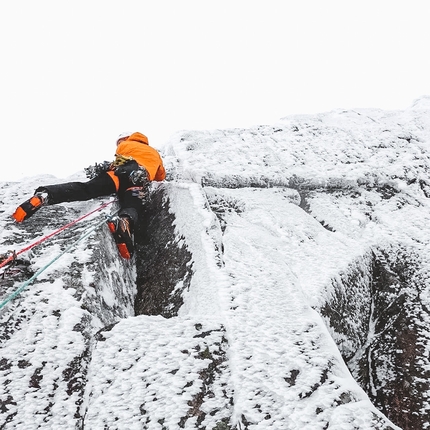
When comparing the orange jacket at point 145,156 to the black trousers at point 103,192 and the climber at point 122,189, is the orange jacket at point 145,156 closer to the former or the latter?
the climber at point 122,189

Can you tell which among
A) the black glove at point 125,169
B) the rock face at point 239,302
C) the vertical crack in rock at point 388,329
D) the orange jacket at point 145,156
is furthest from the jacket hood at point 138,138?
the vertical crack in rock at point 388,329

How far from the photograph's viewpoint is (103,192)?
5.73 m

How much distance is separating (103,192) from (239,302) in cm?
304

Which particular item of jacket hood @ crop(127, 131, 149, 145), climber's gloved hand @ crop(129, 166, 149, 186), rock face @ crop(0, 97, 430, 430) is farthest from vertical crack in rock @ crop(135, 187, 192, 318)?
jacket hood @ crop(127, 131, 149, 145)

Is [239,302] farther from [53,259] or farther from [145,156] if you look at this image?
[145,156]

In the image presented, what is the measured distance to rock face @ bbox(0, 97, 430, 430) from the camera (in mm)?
2811

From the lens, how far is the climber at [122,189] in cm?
490

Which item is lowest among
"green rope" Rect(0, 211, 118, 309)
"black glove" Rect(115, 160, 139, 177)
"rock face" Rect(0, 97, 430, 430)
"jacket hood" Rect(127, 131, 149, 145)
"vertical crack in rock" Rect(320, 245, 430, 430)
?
"vertical crack in rock" Rect(320, 245, 430, 430)

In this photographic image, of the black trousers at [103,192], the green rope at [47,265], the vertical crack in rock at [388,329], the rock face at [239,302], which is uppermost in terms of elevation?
the black trousers at [103,192]

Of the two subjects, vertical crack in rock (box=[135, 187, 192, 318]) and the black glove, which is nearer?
vertical crack in rock (box=[135, 187, 192, 318])

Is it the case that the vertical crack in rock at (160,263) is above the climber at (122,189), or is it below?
below

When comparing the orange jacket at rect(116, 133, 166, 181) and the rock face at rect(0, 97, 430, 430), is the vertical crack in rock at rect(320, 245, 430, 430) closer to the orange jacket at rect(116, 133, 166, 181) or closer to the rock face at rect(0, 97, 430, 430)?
the rock face at rect(0, 97, 430, 430)

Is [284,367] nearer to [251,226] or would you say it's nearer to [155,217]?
[251,226]

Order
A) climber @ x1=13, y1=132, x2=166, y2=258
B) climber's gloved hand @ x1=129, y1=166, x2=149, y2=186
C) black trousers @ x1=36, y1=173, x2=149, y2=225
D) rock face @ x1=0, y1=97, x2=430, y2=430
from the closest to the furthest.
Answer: rock face @ x1=0, y1=97, x2=430, y2=430 < climber @ x1=13, y1=132, x2=166, y2=258 < black trousers @ x1=36, y1=173, x2=149, y2=225 < climber's gloved hand @ x1=129, y1=166, x2=149, y2=186
